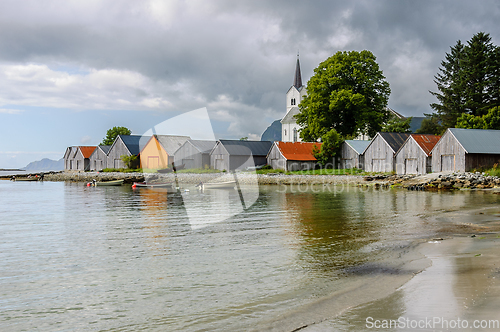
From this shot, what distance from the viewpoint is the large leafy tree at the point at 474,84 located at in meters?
62.6

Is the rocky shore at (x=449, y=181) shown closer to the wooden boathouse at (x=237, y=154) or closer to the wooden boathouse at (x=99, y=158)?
the wooden boathouse at (x=237, y=154)

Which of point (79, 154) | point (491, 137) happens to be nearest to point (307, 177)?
point (491, 137)

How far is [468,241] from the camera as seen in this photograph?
13.0m

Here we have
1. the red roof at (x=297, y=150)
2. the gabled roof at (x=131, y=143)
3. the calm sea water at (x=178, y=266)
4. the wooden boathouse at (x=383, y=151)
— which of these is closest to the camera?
the calm sea water at (x=178, y=266)

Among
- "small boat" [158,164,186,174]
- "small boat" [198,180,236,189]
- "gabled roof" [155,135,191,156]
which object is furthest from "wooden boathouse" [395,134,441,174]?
"gabled roof" [155,135,191,156]

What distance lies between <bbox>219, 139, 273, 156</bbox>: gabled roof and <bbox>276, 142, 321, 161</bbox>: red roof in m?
7.78

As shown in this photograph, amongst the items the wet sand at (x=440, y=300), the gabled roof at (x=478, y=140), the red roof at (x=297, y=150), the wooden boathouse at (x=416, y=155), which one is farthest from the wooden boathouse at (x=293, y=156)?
the wet sand at (x=440, y=300)

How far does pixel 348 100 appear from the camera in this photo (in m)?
59.7

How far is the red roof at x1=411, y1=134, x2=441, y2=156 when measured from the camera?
4831cm

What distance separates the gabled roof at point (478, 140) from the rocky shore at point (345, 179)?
4082mm

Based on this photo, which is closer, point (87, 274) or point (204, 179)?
point (87, 274)

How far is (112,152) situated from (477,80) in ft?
227

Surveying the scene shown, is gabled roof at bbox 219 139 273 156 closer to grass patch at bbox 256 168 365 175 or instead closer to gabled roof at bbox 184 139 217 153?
gabled roof at bbox 184 139 217 153

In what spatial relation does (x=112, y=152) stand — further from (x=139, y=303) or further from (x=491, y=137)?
(x=139, y=303)
